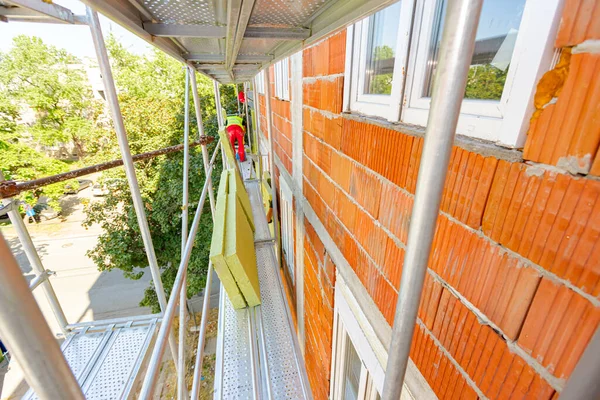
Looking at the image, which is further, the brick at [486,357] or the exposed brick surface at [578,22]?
Answer: the brick at [486,357]

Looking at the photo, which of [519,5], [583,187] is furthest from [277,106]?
[583,187]

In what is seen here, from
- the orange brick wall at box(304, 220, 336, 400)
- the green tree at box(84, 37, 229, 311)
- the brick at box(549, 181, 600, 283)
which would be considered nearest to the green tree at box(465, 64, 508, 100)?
the brick at box(549, 181, 600, 283)

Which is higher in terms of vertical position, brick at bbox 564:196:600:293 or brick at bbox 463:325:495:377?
brick at bbox 564:196:600:293

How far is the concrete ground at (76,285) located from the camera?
30.0ft

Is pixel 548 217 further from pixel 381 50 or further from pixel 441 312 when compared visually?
pixel 381 50

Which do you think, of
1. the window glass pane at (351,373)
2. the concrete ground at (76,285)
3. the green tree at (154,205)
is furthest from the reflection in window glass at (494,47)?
the concrete ground at (76,285)

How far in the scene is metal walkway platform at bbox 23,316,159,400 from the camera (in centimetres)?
216

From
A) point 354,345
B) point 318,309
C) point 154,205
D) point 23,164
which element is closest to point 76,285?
point 23,164

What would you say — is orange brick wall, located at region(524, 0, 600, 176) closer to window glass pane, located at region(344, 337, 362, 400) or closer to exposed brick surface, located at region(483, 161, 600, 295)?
exposed brick surface, located at region(483, 161, 600, 295)

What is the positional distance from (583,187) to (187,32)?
1580 millimetres

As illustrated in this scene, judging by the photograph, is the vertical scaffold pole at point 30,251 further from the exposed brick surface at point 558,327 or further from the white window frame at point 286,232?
the exposed brick surface at point 558,327

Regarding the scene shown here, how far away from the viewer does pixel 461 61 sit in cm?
40

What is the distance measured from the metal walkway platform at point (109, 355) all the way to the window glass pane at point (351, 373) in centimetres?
154

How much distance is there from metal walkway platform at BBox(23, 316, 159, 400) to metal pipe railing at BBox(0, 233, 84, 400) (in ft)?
6.50
